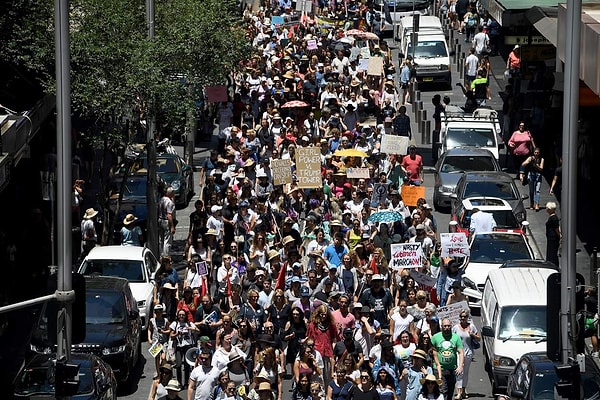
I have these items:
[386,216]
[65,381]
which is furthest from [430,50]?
[65,381]

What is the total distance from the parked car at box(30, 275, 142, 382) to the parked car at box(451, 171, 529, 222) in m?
9.71

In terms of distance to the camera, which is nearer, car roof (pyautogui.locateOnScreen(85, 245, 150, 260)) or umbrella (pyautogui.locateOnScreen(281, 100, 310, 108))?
car roof (pyautogui.locateOnScreen(85, 245, 150, 260))

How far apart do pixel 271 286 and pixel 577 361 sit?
8.66 meters

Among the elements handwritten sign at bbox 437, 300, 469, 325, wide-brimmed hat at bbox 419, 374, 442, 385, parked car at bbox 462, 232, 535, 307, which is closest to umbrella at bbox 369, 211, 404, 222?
parked car at bbox 462, 232, 535, 307

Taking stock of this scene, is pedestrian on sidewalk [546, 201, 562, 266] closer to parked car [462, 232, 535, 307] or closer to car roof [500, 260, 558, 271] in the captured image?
parked car [462, 232, 535, 307]

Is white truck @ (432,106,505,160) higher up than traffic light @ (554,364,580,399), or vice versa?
traffic light @ (554,364,580,399)

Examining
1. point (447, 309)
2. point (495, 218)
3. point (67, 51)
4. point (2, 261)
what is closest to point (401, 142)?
point (495, 218)

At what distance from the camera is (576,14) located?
16.0 metres

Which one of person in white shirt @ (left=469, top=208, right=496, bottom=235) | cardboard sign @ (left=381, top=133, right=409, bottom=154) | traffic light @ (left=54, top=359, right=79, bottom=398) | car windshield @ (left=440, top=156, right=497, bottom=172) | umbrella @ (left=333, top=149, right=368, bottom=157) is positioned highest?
cardboard sign @ (left=381, top=133, right=409, bottom=154)

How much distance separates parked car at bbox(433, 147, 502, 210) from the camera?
3384 centimetres

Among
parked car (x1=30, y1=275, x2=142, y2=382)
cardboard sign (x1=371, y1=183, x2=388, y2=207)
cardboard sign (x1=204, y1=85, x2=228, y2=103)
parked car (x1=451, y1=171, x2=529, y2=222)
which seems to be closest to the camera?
parked car (x1=30, y1=275, x2=142, y2=382)

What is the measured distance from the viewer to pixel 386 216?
27.2 m

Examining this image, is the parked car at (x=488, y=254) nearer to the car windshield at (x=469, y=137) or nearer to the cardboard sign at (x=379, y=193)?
the cardboard sign at (x=379, y=193)

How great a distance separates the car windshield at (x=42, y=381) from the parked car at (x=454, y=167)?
1491 centimetres
